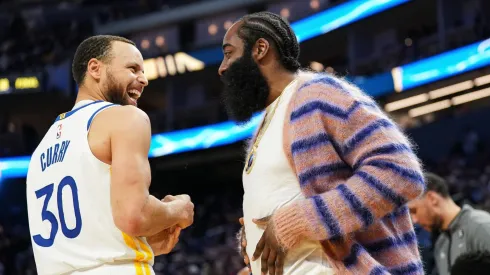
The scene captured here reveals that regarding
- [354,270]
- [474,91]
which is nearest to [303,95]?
[354,270]

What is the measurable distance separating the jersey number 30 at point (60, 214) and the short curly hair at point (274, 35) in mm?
817

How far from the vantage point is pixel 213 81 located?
26094 mm

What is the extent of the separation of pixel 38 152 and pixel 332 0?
66.6 ft

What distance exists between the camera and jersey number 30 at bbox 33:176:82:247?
2650mm

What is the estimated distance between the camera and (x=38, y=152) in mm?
2932

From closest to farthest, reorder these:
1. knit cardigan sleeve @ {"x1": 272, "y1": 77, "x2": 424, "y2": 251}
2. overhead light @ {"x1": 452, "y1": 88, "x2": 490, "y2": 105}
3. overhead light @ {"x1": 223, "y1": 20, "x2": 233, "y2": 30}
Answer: knit cardigan sleeve @ {"x1": 272, "y1": 77, "x2": 424, "y2": 251}, overhead light @ {"x1": 452, "y1": 88, "x2": 490, "y2": 105}, overhead light @ {"x1": 223, "y1": 20, "x2": 233, "y2": 30}

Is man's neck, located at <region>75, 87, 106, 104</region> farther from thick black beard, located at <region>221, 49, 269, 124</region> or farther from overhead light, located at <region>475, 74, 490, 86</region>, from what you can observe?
overhead light, located at <region>475, 74, 490, 86</region>

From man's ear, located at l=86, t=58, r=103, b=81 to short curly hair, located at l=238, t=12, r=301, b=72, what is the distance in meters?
0.59

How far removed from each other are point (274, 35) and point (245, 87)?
0.71 ft

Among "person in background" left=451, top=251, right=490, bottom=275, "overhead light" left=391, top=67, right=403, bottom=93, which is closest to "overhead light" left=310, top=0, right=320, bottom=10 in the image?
"overhead light" left=391, top=67, right=403, bottom=93

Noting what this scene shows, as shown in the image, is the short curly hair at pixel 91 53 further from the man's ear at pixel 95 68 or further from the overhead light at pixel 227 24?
the overhead light at pixel 227 24

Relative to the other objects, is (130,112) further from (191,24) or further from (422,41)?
(191,24)

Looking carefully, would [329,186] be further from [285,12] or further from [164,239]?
[285,12]

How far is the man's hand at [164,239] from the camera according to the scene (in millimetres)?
2904
